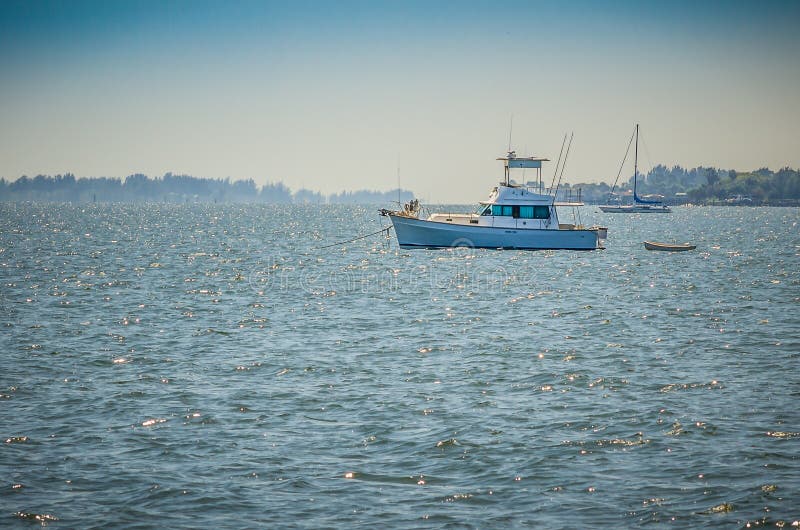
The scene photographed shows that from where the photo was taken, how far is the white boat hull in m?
62.1

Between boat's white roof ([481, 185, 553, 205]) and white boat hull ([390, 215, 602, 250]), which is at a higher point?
boat's white roof ([481, 185, 553, 205])

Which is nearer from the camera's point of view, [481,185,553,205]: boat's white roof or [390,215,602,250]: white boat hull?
[481,185,553,205]: boat's white roof

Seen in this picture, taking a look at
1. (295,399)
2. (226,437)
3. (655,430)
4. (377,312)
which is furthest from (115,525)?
(377,312)

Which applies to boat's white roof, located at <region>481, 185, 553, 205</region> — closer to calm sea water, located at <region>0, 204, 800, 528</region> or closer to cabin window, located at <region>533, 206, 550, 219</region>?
cabin window, located at <region>533, 206, 550, 219</region>

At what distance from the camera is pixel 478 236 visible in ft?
207

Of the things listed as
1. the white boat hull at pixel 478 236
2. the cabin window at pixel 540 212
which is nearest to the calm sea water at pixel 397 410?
the white boat hull at pixel 478 236

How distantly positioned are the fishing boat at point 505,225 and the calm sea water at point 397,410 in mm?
21907

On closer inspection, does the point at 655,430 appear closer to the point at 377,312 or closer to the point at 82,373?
the point at 82,373

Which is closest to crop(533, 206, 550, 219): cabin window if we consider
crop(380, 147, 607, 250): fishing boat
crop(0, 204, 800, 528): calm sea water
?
crop(380, 147, 607, 250): fishing boat

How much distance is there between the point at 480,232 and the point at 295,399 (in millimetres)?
44604

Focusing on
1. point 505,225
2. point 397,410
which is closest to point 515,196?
point 505,225

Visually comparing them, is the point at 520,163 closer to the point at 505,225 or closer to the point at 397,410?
the point at 505,225

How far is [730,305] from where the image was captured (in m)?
36.6

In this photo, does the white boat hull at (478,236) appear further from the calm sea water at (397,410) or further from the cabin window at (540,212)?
the calm sea water at (397,410)
